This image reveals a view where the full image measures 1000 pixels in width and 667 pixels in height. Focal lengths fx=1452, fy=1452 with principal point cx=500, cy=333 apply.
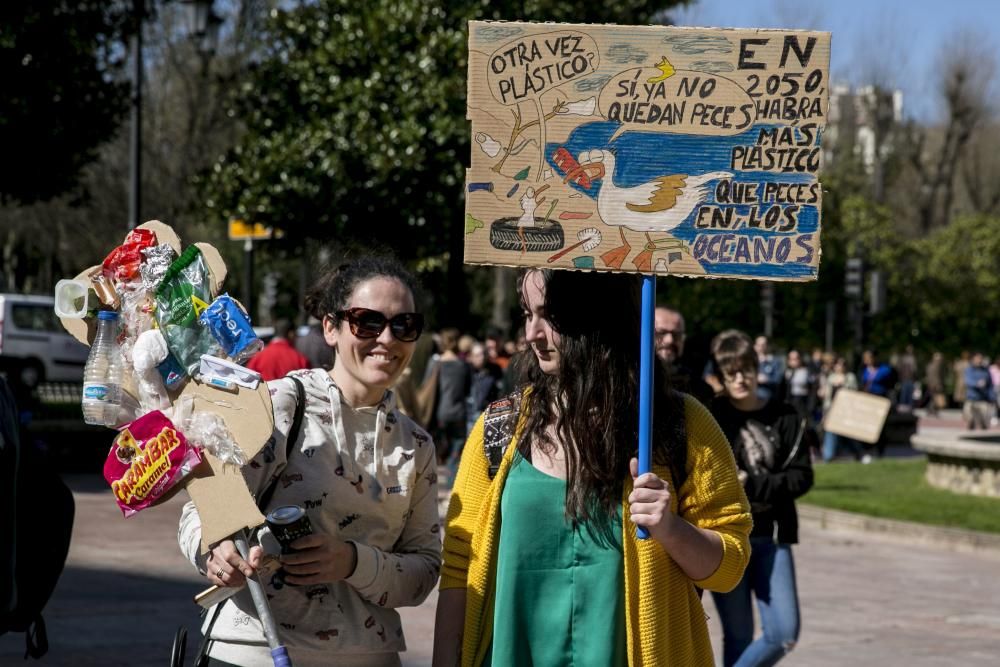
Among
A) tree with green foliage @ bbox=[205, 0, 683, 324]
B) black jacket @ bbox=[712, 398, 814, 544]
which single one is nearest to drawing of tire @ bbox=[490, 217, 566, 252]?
black jacket @ bbox=[712, 398, 814, 544]

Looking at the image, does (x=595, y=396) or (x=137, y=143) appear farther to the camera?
(x=137, y=143)

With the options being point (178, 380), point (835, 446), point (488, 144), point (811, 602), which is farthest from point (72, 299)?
point (835, 446)

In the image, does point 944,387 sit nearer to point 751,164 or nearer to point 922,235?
point 922,235

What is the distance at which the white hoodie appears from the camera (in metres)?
3.24

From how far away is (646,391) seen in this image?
123 inches

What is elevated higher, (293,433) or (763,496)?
(293,433)

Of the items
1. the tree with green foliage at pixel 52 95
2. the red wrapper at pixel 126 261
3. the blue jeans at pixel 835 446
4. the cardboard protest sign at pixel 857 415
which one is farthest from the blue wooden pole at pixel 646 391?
the blue jeans at pixel 835 446

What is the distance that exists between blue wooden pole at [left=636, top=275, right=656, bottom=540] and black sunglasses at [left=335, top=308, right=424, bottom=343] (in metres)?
0.62

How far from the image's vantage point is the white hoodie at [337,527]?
3.24 meters

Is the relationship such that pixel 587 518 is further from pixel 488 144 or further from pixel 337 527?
pixel 488 144

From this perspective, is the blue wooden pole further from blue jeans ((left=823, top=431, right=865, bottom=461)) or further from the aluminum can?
blue jeans ((left=823, top=431, right=865, bottom=461))

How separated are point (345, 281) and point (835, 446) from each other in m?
19.6

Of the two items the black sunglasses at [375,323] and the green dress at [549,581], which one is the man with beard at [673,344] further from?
the green dress at [549,581]

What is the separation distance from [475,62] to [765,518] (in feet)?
11.3
